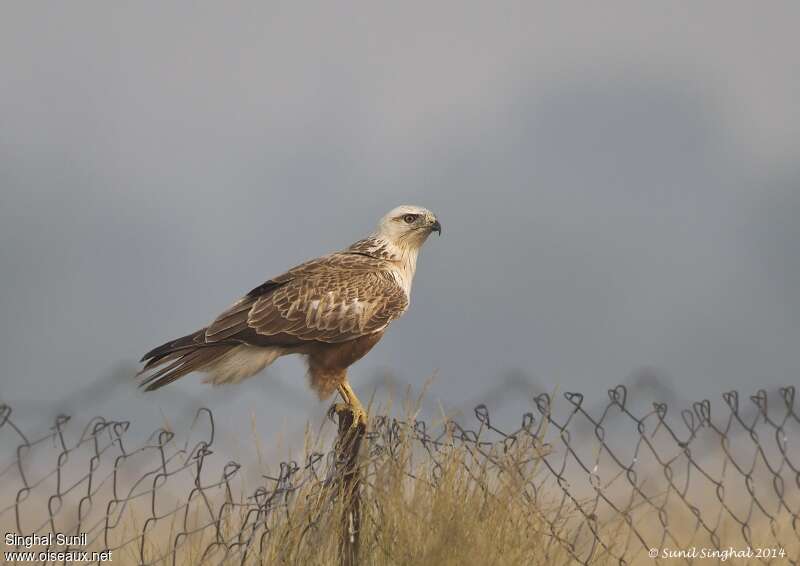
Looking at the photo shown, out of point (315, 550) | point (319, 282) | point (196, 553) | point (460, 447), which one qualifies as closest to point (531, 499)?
point (460, 447)

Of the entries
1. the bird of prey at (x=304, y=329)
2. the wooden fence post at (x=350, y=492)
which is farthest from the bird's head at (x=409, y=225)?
the wooden fence post at (x=350, y=492)

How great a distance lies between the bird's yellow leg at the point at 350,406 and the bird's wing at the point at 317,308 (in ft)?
1.23

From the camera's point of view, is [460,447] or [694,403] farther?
[694,403]

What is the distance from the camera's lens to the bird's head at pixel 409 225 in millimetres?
7898

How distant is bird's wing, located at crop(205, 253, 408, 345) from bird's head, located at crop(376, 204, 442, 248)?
426 mm

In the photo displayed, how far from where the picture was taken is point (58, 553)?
5121 mm

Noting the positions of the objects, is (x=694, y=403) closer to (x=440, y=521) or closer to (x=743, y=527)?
(x=743, y=527)

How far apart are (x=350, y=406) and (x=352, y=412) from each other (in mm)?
236

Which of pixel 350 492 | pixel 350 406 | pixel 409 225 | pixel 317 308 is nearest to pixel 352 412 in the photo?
pixel 350 406

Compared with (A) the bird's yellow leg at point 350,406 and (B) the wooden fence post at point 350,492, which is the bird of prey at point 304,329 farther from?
(B) the wooden fence post at point 350,492

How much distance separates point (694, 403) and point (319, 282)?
9.86ft

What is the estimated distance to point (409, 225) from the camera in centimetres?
793

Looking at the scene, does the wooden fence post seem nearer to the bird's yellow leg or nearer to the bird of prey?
the bird's yellow leg

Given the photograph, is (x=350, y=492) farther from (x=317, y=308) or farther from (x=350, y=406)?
(x=317, y=308)
